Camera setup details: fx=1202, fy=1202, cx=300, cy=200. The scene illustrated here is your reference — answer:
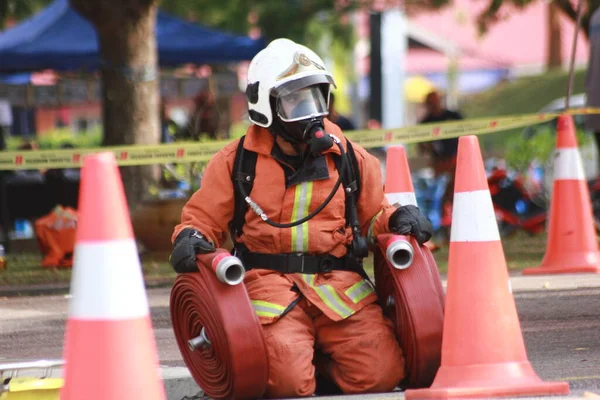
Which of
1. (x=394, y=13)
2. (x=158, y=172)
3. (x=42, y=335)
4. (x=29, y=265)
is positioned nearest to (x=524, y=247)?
(x=158, y=172)

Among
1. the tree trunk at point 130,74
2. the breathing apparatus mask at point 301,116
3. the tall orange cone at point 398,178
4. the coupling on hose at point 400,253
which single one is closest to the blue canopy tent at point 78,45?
the tree trunk at point 130,74

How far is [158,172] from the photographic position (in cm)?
1226

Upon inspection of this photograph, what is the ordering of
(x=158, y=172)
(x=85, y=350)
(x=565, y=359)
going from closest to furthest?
(x=85, y=350) → (x=565, y=359) → (x=158, y=172)

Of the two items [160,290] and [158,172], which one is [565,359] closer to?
[160,290]

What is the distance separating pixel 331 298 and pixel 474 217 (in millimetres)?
713

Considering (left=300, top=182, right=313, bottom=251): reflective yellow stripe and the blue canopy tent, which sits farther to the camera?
the blue canopy tent

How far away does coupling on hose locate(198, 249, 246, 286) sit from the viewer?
4414 millimetres

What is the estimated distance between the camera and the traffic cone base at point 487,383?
4203 millimetres

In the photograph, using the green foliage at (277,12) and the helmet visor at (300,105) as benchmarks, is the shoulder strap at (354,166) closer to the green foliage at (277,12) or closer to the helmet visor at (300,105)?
the helmet visor at (300,105)

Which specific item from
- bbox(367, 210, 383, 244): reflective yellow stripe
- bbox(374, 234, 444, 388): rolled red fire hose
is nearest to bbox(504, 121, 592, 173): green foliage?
bbox(367, 210, 383, 244): reflective yellow stripe

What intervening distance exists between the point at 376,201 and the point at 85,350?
75.6 inches

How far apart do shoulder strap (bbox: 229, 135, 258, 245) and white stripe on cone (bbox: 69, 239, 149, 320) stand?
4.74ft

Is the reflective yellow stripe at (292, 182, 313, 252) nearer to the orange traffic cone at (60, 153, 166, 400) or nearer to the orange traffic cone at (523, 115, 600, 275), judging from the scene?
the orange traffic cone at (60, 153, 166, 400)

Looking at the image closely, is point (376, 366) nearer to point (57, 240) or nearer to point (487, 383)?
point (487, 383)
